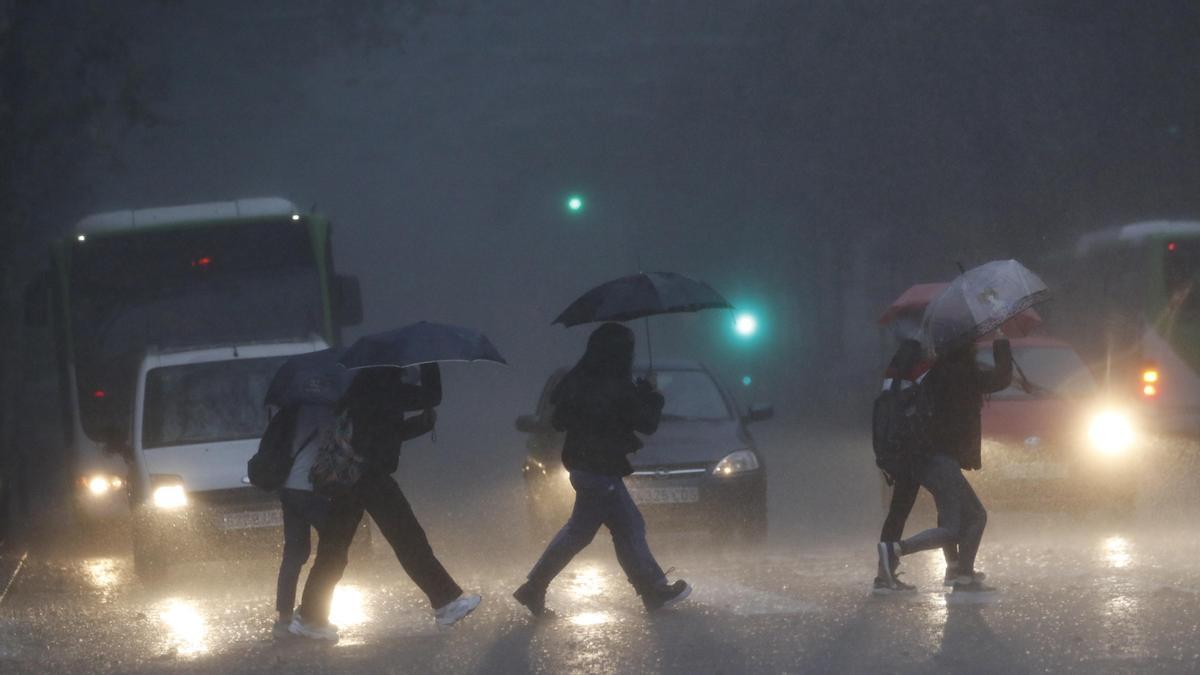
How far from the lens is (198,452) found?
1320 cm

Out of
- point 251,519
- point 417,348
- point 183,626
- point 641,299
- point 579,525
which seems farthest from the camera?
point 251,519

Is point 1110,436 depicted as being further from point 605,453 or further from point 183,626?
point 183,626

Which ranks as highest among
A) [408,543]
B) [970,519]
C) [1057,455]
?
[408,543]

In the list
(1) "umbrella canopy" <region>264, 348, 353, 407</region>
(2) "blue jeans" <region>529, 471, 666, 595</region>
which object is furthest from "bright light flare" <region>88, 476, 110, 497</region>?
(2) "blue jeans" <region>529, 471, 666, 595</region>

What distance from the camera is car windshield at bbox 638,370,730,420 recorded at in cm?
1386

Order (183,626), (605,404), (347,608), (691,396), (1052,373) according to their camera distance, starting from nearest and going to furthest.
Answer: (605,404) → (183,626) → (347,608) → (691,396) → (1052,373)

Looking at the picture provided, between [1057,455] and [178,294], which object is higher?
[178,294]

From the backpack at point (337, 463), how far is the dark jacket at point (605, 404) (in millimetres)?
1042

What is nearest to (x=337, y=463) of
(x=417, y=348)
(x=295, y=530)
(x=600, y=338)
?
(x=417, y=348)

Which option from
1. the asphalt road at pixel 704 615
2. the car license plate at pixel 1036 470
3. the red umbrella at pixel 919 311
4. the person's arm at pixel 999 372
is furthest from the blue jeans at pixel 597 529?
the car license plate at pixel 1036 470

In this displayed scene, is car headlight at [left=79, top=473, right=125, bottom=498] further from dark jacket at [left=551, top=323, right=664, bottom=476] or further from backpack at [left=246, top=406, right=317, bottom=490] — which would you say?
dark jacket at [left=551, top=323, right=664, bottom=476]

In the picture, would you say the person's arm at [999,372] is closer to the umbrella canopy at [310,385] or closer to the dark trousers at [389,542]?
the dark trousers at [389,542]

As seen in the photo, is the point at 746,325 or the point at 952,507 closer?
the point at 952,507

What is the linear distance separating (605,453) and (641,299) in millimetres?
998
